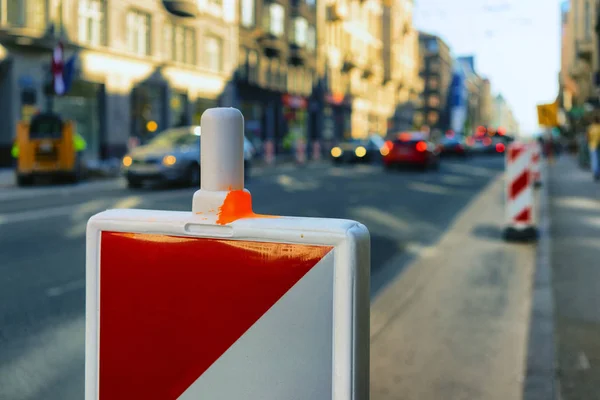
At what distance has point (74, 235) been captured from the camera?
902cm

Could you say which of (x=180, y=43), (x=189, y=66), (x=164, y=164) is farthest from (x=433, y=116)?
(x=164, y=164)

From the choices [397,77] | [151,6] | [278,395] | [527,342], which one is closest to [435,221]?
[527,342]

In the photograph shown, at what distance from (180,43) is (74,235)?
2517 centimetres

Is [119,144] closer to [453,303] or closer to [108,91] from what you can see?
[108,91]

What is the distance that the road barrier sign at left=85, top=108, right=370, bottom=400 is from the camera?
163 cm

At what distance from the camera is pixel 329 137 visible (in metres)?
53.5

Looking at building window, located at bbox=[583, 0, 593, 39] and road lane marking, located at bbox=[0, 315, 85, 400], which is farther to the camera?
building window, located at bbox=[583, 0, 593, 39]

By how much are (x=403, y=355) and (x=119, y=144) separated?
26.1m

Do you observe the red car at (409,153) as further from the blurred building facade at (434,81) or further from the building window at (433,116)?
the building window at (433,116)

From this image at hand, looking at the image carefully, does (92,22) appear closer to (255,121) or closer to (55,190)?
(55,190)

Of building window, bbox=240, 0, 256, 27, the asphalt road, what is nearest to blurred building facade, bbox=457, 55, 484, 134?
building window, bbox=240, 0, 256, 27

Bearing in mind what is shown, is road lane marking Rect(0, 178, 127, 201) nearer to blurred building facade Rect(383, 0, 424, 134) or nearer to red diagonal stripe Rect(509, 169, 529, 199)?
red diagonal stripe Rect(509, 169, 529, 199)

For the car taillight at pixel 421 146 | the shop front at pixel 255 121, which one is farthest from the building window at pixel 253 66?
the car taillight at pixel 421 146

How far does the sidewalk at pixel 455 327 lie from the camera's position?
3730mm
